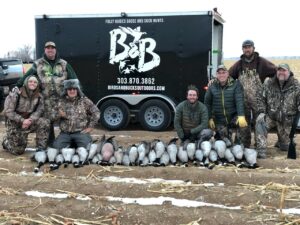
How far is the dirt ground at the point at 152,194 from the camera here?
A: 5324 millimetres

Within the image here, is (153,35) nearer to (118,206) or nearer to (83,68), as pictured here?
(83,68)

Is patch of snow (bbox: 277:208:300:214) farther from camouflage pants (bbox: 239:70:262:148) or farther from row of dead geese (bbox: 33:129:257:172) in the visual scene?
camouflage pants (bbox: 239:70:262:148)

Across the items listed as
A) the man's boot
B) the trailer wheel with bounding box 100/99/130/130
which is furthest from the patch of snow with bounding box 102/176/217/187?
the trailer wheel with bounding box 100/99/130/130

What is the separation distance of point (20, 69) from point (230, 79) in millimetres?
8375

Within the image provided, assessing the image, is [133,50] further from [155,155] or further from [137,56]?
[155,155]

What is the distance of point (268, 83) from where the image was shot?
880 centimetres

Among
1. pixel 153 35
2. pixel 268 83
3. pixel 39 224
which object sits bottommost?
pixel 39 224

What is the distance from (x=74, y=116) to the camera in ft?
27.8

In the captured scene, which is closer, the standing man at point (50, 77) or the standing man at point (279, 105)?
the standing man at point (279, 105)

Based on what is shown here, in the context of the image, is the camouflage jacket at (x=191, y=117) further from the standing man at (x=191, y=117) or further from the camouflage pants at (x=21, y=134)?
the camouflage pants at (x=21, y=134)

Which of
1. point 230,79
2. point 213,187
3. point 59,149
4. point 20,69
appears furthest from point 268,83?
point 20,69

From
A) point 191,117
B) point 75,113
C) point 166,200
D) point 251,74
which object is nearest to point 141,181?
point 166,200

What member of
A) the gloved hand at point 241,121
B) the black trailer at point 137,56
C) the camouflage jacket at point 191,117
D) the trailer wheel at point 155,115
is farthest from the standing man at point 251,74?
the trailer wheel at point 155,115

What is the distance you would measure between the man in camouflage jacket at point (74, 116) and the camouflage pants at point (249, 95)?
110 inches
